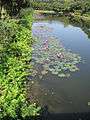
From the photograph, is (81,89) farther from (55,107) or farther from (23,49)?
(23,49)

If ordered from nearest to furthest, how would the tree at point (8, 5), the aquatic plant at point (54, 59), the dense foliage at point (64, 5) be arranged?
the aquatic plant at point (54, 59), the tree at point (8, 5), the dense foliage at point (64, 5)

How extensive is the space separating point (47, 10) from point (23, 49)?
45.8m

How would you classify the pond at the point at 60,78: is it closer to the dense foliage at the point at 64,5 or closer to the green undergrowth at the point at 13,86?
the green undergrowth at the point at 13,86

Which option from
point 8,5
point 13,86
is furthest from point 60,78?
point 8,5

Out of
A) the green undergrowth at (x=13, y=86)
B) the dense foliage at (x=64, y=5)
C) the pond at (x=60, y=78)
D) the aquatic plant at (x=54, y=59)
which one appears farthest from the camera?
the dense foliage at (x=64, y=5)

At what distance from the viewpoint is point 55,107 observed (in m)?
12.6

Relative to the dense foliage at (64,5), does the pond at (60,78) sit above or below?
above

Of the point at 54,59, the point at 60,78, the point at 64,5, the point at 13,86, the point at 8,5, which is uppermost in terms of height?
the point at 8,5

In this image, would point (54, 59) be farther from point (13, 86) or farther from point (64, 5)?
point (64, 5)

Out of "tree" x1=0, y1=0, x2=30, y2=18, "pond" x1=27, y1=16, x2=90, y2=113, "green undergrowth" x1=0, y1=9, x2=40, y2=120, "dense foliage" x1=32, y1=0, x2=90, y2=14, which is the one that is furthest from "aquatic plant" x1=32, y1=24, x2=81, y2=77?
"dense foliage" x1=32, y1=0, x2=90, y2=14

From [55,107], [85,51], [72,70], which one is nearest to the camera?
[55,107]

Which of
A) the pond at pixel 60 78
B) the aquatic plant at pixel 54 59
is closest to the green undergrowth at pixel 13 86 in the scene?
the pond at pixel 60 78

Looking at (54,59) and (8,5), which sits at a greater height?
(8,5)

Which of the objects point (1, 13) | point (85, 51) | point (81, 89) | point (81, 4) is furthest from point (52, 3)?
point (81, 89)
